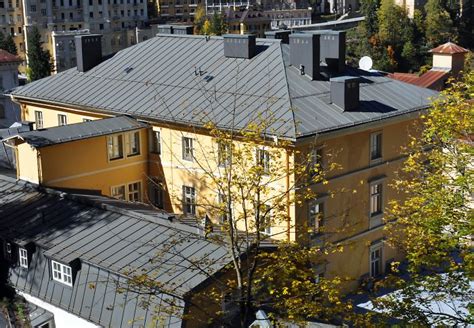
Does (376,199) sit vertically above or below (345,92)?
below

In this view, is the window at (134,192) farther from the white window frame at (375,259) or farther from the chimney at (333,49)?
the white window frame at (375,259)

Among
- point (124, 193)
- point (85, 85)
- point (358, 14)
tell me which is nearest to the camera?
point (124, 193)

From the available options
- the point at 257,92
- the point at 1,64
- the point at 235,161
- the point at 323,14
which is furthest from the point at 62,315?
the point at 323,14

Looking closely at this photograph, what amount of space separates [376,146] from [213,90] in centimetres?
683

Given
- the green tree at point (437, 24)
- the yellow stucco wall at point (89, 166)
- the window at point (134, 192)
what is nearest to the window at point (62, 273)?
the yellow stucco wall at point (89, 166)

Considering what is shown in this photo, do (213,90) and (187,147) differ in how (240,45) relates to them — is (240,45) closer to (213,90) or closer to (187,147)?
(213,90)

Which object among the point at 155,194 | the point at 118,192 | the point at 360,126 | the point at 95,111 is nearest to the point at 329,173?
the point at 360,126

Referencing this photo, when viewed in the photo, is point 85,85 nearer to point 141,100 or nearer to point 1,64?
point 141,100

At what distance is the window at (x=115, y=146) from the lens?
3050 centimetres

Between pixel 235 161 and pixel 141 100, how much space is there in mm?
17386

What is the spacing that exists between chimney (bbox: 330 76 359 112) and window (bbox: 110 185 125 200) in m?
9.43

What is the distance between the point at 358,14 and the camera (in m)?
146

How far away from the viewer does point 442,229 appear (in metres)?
14.9

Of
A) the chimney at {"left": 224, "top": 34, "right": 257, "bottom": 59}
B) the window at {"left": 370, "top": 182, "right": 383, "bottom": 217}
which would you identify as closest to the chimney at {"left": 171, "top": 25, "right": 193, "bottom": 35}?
the chimney at {"left": 224, "top": 34, "right": 257, "bottom": 59}
